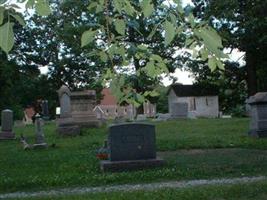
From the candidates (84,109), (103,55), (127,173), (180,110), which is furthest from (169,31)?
(180,110)

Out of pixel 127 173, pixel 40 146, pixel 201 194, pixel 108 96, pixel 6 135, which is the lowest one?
pixel 201 194

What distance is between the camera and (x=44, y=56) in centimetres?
5897

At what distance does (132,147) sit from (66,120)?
1198 centimetres

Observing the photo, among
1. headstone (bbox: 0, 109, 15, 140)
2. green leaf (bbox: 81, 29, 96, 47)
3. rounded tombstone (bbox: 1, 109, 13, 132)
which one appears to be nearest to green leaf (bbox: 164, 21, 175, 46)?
green leaf (bbox: 81, 29, 96, 47)

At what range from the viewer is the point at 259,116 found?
20266mm

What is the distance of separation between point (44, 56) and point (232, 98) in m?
20.4

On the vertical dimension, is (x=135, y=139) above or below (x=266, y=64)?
below

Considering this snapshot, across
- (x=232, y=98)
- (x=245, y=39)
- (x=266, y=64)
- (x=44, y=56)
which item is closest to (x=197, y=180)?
(x=245, y=39)

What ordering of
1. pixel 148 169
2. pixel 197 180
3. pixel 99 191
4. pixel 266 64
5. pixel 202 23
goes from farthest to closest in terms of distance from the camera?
pixel 266 64 → pixel 148 169 → pixel 197 180 → pixel 99 191 → pixel 202 23

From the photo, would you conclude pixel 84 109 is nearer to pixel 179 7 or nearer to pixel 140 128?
pixel 140 128

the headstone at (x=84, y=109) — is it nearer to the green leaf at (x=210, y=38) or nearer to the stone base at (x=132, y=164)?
the stone base at (x=132, y=164)

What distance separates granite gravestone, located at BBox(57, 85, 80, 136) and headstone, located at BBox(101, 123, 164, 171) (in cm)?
1012

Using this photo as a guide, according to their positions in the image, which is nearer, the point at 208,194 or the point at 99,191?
the point at 208,194

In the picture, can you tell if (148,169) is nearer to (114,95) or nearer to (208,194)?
(208,194)
